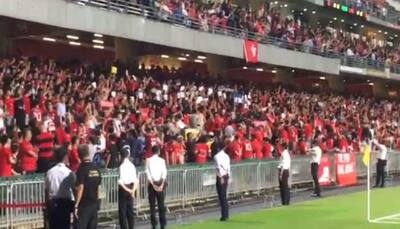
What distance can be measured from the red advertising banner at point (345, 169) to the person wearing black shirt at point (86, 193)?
1890 centimetres

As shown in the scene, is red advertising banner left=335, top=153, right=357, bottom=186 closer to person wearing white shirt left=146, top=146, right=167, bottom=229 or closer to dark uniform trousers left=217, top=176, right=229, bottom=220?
dark uniform trousers left=217, top=176, right=229, bottom=220

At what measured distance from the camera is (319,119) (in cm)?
3712

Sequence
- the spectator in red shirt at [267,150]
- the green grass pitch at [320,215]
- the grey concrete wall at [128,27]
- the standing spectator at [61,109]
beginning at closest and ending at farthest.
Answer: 1. the green grass pitch at [320,215]
2. the standing spectator at [61,109]
3. the grey concrete wall at [128,27]
4. the spectator in red shirt at [267,150]

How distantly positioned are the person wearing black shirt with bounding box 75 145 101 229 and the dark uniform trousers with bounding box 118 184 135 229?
11.3 feet

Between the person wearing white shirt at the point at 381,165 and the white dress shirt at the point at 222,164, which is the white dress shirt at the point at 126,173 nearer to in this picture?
the white dress shirt at the point at 222,164

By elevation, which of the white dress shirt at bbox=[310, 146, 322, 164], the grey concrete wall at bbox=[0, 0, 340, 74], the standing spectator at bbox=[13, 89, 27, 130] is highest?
the grey concrete wall at bbox=[0, 0, 340, 74]

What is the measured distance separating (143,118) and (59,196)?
480 inches

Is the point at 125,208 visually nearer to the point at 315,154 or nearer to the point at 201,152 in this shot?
the point at 201,152

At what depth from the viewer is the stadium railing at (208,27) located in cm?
2820

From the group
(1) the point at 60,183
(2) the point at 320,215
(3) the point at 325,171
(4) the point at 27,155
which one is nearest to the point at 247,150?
(3) the point at 325,171

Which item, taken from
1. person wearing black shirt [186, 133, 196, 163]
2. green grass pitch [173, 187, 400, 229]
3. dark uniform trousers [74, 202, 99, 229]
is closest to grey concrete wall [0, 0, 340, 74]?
person wearing black shirt [186, 133, 196, 163]

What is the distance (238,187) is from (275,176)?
2.62 meters

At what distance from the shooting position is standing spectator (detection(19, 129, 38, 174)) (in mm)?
15562

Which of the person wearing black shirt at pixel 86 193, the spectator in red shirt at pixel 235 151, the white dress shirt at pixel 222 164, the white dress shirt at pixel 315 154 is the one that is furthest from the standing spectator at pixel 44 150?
the white dress shirt at pixel 315 154
